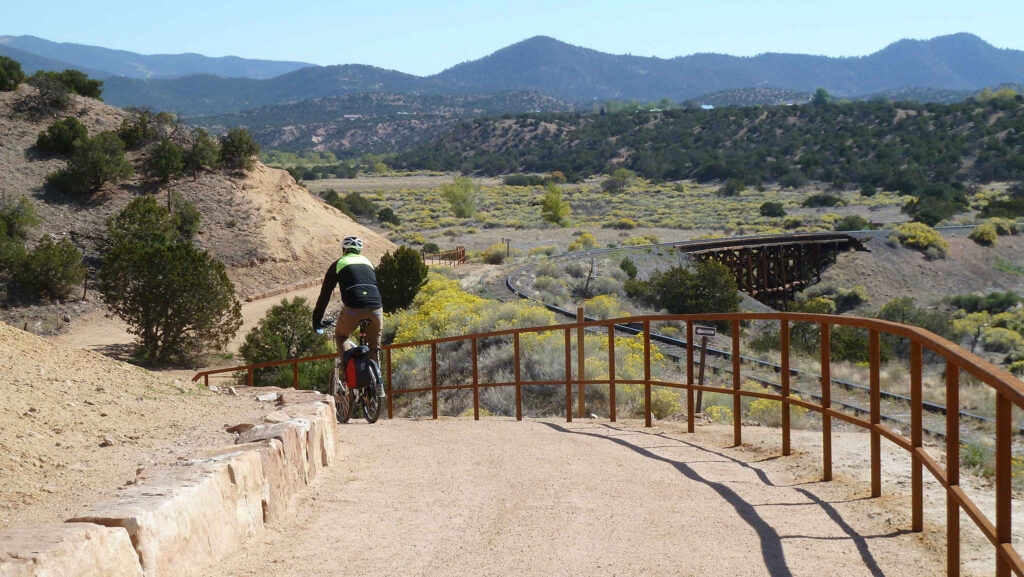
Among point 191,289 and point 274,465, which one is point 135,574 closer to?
point 274,465

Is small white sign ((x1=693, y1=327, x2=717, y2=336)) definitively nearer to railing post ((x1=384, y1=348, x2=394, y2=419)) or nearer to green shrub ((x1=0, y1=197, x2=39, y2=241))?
railing post ((x1=384, y1=348, x2=394, y2=419))

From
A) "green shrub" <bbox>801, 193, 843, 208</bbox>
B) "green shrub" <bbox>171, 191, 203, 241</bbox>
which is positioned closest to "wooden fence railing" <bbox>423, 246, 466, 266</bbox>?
"green shrub" <bbox>171, 191, 203, 241</bbox>

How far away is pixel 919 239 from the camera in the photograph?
4766 centimetres

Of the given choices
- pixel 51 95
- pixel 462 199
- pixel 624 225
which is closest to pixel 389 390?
pixel 51 95

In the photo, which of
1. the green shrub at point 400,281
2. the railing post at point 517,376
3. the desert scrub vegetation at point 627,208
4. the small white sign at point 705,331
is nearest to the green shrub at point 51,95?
the desert scrub vegetation at point 627,208

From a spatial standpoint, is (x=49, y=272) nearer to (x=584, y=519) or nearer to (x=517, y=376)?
(x=517, y=376)

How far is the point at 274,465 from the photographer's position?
558 cm

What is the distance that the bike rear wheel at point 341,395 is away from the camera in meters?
9.96

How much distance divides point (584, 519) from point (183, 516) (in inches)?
92.0

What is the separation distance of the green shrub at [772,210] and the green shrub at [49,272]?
5001cm

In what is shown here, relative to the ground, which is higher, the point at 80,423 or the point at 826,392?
the point at 826,392

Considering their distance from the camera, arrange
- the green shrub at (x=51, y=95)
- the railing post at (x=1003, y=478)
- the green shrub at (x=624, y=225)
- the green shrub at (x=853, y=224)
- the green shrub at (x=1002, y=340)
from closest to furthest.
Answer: the railing post at (x=1003, y=478) → the green shrub at (x=1002, y=340) → the green shrub at (x=51, y=95) → the green shrub at (x=853, y=224) → the green shrub at (x=624, y=225)

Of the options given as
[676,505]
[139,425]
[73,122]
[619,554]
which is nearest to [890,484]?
[676,505]

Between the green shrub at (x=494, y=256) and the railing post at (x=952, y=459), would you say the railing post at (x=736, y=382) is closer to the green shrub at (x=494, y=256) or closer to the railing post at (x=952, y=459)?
the railing post at (x=952, y=459)
